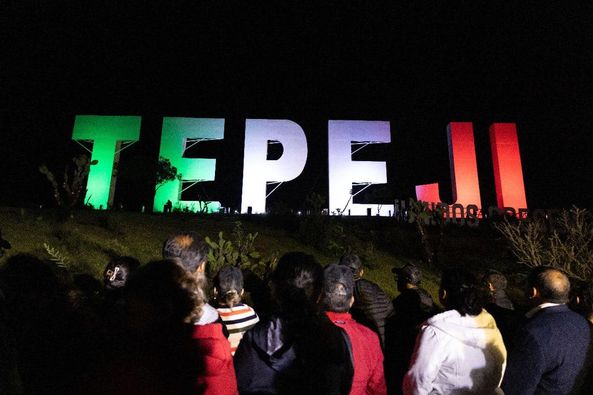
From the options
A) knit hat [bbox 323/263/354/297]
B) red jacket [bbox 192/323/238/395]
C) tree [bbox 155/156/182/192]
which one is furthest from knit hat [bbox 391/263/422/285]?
tree [bbox 155/156/182/192]

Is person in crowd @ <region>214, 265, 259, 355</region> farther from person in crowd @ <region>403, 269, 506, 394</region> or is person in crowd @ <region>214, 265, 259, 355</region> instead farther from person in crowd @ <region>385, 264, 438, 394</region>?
person in crowd @ <region>385, 264, 438, 394</region>

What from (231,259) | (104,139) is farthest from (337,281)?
(104,139)

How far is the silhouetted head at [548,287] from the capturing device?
7.47ft

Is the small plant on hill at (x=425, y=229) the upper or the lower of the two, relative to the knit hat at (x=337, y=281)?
upper

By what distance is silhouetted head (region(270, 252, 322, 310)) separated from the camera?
64.7 inches

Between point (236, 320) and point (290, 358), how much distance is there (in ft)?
2.97

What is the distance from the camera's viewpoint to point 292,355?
59.4 inches

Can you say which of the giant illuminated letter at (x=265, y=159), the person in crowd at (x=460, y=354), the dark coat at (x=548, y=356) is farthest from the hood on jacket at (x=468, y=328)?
the giant illuminated letter at (x=265, y=159)

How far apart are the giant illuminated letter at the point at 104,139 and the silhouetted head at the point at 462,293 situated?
49.7 ft

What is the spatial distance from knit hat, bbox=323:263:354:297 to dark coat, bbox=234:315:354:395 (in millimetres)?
380

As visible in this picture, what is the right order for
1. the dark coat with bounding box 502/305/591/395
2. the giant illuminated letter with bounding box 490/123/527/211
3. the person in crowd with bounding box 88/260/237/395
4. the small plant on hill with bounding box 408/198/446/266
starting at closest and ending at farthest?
the person in crowd with bounding box 88/260/237/395 < the dark coat with bounding box 502/305/591/395 < the small plant on hill with bounding box 408/198/446/266 < the giant illuminated letter with bounding box 490/123/527/211

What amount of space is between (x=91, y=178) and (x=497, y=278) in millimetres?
15947

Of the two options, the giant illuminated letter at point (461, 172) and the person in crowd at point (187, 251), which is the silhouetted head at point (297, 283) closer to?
the person in crowd at point (187, 251)

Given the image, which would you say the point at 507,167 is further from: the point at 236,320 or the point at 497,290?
the point at 236,320
